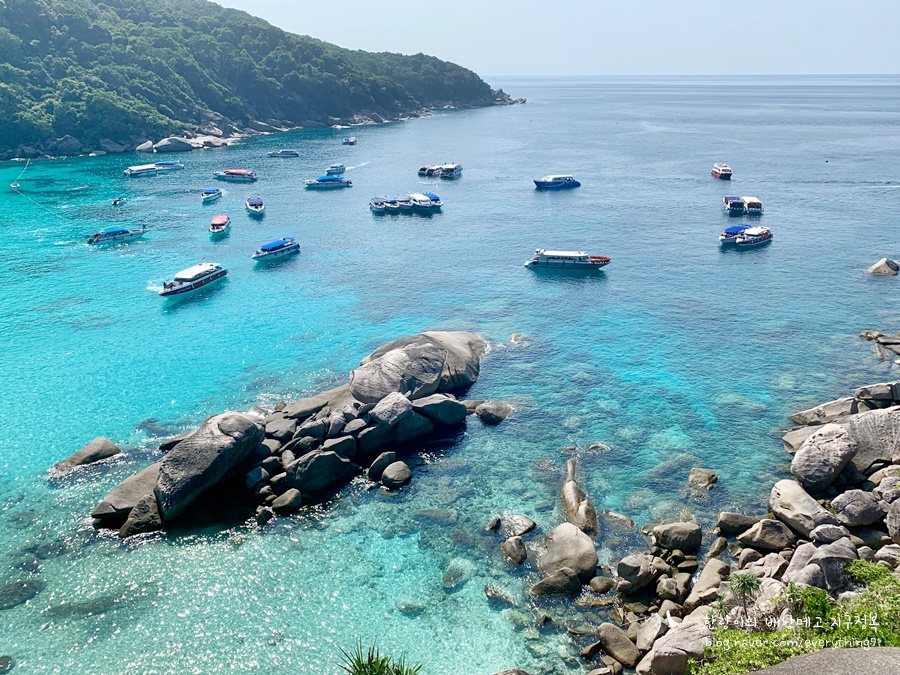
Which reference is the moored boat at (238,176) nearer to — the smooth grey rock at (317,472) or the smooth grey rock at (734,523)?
the smooth grey rock at (317,472)

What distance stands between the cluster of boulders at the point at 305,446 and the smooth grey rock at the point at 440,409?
84mm

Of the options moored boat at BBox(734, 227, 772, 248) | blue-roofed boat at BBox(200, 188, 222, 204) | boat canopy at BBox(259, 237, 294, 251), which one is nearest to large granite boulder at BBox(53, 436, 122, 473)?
boat canopy at BBox(259, 237, 294, 251)

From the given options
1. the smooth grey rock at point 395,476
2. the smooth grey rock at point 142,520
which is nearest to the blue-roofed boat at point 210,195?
the smooth grey rock at point 142,520

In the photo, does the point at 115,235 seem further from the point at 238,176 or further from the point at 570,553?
the point at 570,553

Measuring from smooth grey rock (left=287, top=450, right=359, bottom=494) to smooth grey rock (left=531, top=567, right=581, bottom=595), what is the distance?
16.6 metres

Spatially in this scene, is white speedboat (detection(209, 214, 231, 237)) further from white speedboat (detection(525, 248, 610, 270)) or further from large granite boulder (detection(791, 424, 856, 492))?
large granite boulder (detection(791, 424, 856, 492))

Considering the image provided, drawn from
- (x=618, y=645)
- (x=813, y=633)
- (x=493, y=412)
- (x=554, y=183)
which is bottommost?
(x=618, y=645)

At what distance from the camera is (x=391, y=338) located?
6700cm

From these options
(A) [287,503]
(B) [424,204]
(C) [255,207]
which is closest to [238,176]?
(C) [255,207]

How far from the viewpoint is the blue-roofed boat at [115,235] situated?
102812mm

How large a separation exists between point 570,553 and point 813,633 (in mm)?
13425

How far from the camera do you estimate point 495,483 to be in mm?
43781

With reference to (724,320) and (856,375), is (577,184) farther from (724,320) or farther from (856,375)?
(856,375)

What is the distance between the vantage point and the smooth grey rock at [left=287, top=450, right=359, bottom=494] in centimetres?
4253
